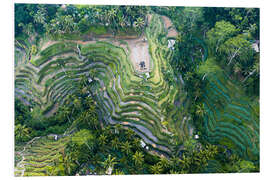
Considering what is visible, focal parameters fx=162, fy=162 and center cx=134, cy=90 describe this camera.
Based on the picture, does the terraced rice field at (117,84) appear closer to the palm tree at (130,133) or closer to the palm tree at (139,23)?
the palm tree at (139,23)

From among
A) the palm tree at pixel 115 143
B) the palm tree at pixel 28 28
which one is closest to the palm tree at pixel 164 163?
the palm tree at pixel 115 143

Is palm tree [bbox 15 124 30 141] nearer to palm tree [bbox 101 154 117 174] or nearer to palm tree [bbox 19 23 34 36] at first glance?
palm tree [bbox 101 154 117 174]

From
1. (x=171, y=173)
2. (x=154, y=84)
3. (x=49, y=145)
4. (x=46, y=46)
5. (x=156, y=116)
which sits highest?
(x=46, y=46)

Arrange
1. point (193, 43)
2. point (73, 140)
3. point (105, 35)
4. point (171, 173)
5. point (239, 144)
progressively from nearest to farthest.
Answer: point (171, 173)
point (73, 140)
point (239, 144)
point (105, 35)
point (193, 43)

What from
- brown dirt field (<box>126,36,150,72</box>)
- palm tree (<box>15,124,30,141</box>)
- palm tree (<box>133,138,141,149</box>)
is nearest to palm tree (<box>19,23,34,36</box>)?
palm tree (<box>15,124,30,141</box>)

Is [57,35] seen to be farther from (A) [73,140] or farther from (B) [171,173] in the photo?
(B) [171,173]

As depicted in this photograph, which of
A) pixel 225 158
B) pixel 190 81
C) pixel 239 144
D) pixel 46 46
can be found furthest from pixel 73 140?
pixel 239 144
